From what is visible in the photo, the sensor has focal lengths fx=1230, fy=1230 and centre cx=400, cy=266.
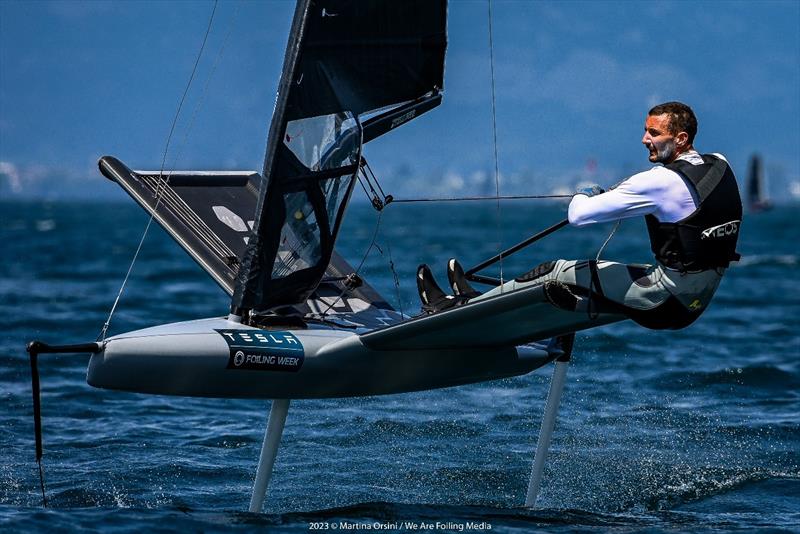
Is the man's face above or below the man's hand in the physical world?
above

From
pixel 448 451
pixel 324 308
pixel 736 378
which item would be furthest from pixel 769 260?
pixel 324 308

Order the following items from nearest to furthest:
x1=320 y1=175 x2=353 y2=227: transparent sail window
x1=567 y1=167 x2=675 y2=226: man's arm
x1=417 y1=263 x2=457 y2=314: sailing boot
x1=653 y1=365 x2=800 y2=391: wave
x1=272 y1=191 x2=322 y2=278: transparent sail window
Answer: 1. x1=567 y1=167 x2=675 y2=226: man's arm
2. x1=417 y1=263 x2=457 y2=314: sailing boot
3. x1=272 y1=191 x2=322 y2=278: transparent sail window
4. x1=320 y1=175 x2=353 y2=227: transparent sail window
5. x1=653 y1=365 x2=800 y2=391: wave

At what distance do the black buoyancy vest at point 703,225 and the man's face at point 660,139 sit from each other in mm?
90

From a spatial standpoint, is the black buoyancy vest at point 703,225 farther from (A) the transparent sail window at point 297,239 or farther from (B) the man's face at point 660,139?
(A) the transparent sail window at point 297,239

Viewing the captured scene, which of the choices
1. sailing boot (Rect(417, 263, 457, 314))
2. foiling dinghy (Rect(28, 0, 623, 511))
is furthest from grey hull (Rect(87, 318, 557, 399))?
sailing boot (Rect(417, 263, 457, 314))

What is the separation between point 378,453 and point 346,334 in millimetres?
1540

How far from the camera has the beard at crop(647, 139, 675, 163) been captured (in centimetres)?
545

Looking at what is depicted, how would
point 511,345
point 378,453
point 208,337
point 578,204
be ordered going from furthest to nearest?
point 378,453 → point 511,345 → point 208,337 → point 578,204

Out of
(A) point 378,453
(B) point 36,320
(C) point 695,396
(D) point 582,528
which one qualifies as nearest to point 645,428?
(C) point 695,396

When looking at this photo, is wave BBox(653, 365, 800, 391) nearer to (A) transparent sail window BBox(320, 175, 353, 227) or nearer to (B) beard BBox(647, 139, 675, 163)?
(A) transparent sail window BBox(320, 175, 353, 227)

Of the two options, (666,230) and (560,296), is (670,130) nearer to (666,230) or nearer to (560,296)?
(666,230)

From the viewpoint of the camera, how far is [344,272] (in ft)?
24.7

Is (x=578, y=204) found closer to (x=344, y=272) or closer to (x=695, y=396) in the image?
(x=344, y=272)

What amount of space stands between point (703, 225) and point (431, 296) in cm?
148
